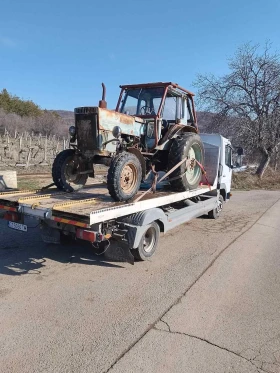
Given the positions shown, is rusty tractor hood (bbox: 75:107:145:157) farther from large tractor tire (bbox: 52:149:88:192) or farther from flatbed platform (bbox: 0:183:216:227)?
flatbed platform (bbox: 0:183:216:227)

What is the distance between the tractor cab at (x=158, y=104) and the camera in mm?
6684

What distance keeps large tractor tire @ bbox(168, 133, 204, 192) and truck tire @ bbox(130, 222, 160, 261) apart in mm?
1545

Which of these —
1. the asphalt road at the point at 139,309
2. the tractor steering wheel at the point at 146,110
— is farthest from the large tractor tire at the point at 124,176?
the tractor steering wheel at the point at 146,110

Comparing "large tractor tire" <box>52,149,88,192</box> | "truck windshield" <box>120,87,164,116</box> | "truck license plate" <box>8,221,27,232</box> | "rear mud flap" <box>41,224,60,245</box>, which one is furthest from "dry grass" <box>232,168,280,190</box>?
"truck license plate" <box>8,221,27,232</box>

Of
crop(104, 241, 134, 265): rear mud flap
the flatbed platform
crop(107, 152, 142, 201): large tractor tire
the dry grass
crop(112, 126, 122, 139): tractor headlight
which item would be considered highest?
crop(112, 126, 122, 139): tractor headlight

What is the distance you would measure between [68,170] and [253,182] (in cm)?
1670

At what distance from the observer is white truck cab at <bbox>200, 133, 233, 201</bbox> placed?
9.34 meters

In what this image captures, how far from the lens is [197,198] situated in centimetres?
839

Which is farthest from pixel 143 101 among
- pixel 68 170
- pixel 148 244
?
pixel 148 244

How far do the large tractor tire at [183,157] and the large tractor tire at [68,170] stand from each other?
1.93m

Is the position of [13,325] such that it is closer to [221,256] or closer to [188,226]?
[221,256]

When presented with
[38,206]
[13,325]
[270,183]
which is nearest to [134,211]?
[38,206]

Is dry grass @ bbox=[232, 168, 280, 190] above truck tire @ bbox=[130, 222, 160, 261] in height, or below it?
below

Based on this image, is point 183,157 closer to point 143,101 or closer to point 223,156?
point 143,101
